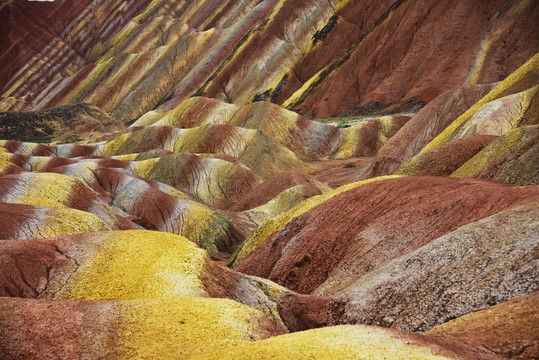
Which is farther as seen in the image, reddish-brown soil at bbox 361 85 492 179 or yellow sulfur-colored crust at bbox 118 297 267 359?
reddish-brown soil at bbox 361 85 492 179

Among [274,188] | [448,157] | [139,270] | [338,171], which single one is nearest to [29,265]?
[139,270]

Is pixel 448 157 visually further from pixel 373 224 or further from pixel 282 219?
pixel 373 224

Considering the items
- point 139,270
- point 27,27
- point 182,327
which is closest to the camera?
point 182,327

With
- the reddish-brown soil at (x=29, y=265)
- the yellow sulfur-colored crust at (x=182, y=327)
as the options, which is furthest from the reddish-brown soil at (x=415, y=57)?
the yellow sulfur-colored crust at (x=182, y=327)

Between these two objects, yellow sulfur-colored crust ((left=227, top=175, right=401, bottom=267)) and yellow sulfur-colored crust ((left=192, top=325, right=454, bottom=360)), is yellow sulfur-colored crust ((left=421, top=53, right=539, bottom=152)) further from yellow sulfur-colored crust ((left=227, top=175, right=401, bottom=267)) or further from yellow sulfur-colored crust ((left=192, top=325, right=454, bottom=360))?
yellow sulfur-colored crust ((left=192, top=325, right=454, bottom=360))

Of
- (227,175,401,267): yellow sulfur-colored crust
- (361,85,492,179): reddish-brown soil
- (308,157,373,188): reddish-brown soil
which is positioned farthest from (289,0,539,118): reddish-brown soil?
(227,175,401,267): yellow sulfur-colored crust

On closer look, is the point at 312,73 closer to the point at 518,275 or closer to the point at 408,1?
the point at 408,1
